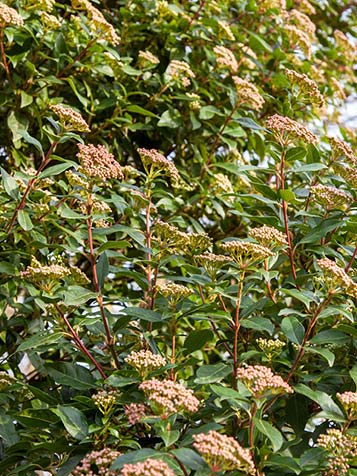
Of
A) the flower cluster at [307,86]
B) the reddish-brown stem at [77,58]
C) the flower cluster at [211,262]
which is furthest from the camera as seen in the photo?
the reddish-brown stem at [77,58]

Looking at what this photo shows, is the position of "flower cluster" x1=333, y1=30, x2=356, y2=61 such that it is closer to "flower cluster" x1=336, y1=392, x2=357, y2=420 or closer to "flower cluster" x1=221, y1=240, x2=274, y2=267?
"flower cluster" x1=221, y1=240, x2=274, y2=267

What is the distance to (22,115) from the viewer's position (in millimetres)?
2564

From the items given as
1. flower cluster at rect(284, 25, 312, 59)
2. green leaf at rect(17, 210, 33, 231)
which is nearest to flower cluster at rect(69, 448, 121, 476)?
green leaf at rect(17, 210, 33, 231)

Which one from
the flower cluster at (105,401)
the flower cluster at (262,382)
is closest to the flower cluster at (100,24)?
the flower cluster at (105,401)

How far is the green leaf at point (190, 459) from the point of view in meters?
1.22

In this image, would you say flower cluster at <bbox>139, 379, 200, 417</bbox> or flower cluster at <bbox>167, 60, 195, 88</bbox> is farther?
flower cluster at <bbox>167, 60, 195, 88</bbox>

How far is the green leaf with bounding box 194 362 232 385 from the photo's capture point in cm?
148

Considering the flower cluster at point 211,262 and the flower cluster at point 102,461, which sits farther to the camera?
the flower cluster at point 211,262

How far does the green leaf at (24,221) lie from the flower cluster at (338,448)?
925mm

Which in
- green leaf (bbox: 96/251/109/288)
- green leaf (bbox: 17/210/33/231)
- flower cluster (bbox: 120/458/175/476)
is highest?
flower cluster (bbox: 120/458/175/476)

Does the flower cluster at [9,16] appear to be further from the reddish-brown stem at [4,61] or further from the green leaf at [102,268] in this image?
the green leaf at [102,268]

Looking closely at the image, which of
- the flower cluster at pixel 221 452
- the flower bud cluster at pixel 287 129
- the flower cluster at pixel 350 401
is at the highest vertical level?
the flower bud cluster at pixel 287 129

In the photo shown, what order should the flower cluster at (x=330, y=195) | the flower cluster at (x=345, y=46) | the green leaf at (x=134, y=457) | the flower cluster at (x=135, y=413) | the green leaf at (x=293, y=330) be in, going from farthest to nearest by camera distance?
the flower cluster at (x=345, y=46) < the flower cluster at (x=330, y=195) < the green leaf at (x=293, y=330) < the flower cluster at (x=135, y=413) < the green leaf at (x=134, y=457)

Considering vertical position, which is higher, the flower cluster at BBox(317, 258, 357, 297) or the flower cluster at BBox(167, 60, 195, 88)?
the flower cluster at BBox(317, 258, 357, 297)
